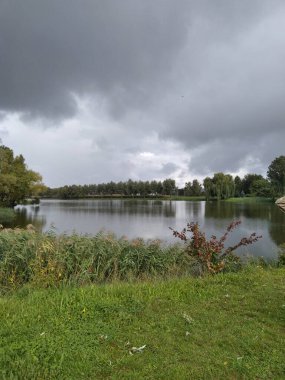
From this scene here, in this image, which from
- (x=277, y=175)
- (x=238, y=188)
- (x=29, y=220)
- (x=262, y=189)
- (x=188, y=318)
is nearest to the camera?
(x=188, y=318)

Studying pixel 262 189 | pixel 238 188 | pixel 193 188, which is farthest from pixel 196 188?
pixel 262 189

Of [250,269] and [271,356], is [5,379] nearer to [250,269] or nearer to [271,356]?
[271,356]

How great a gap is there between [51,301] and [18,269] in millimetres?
2473

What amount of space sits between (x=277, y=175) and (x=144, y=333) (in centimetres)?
9208

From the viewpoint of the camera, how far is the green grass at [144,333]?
302cm

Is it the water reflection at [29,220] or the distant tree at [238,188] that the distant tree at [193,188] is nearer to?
the distant tree at [238,188]

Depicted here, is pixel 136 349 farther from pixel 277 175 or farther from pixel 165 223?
pixel 277 175

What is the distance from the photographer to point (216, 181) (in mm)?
98312

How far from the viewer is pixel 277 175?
285ft

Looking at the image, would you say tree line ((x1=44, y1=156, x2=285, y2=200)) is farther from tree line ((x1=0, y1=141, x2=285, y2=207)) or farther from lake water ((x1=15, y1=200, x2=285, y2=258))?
lake water ((x1=15, y1=200, x2=285, y2=258))

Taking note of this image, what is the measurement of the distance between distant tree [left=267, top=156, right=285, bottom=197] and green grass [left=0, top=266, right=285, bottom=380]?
3322 inches

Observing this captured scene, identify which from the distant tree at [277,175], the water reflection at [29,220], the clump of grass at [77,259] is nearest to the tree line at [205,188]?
the distant tree at [277,175]

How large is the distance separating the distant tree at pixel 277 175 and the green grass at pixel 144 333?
84391 mm

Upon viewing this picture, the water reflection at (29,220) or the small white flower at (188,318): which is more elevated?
the small white flower at (188,318)
